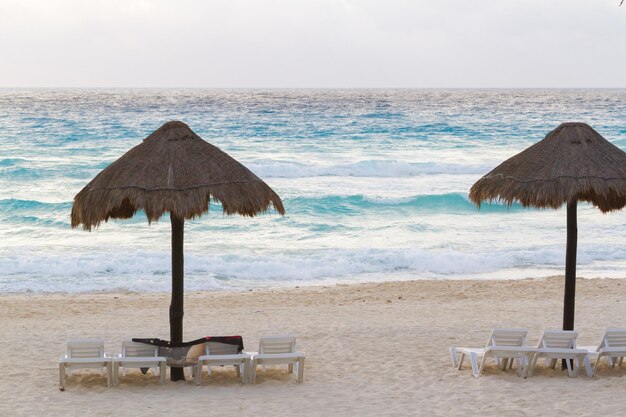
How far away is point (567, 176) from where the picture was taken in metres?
8.29

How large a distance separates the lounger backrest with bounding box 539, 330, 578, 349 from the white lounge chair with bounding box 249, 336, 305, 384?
2.41 m

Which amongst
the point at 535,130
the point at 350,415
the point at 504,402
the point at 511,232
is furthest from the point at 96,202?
the point at 535,130

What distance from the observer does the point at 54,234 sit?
21.2 metres

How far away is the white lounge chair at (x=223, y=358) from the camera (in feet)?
26.1

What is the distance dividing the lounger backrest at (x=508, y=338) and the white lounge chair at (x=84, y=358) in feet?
12.3

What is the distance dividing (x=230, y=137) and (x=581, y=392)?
3787cm

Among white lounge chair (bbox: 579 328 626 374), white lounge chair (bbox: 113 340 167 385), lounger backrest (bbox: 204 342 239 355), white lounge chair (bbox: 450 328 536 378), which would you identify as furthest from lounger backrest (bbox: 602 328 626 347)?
white lounge chair (bbox: 113 340 167 385)

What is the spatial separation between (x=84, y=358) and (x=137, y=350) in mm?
497

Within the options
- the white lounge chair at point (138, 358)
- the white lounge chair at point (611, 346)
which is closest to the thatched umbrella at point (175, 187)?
the white lounge chair at point (138, 358)

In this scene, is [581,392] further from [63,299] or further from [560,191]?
[63,299]

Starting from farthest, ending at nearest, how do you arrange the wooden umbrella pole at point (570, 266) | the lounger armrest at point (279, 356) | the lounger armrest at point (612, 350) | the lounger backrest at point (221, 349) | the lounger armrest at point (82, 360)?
the wooden umbrella pole at point (570, 266)
the lounger armrest at point (612, 350)
the lounger backrest at point (221, 349)
the lounger armrest at point (279, 356)
the lounger armrest at point (82, 360)

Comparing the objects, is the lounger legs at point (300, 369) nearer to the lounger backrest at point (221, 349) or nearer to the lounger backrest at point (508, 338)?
the lounger backrest at point (221, 349)

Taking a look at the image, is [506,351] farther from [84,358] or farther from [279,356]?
[84,358]

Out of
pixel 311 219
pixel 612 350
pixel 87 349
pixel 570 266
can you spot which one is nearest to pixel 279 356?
pixel 87 349
